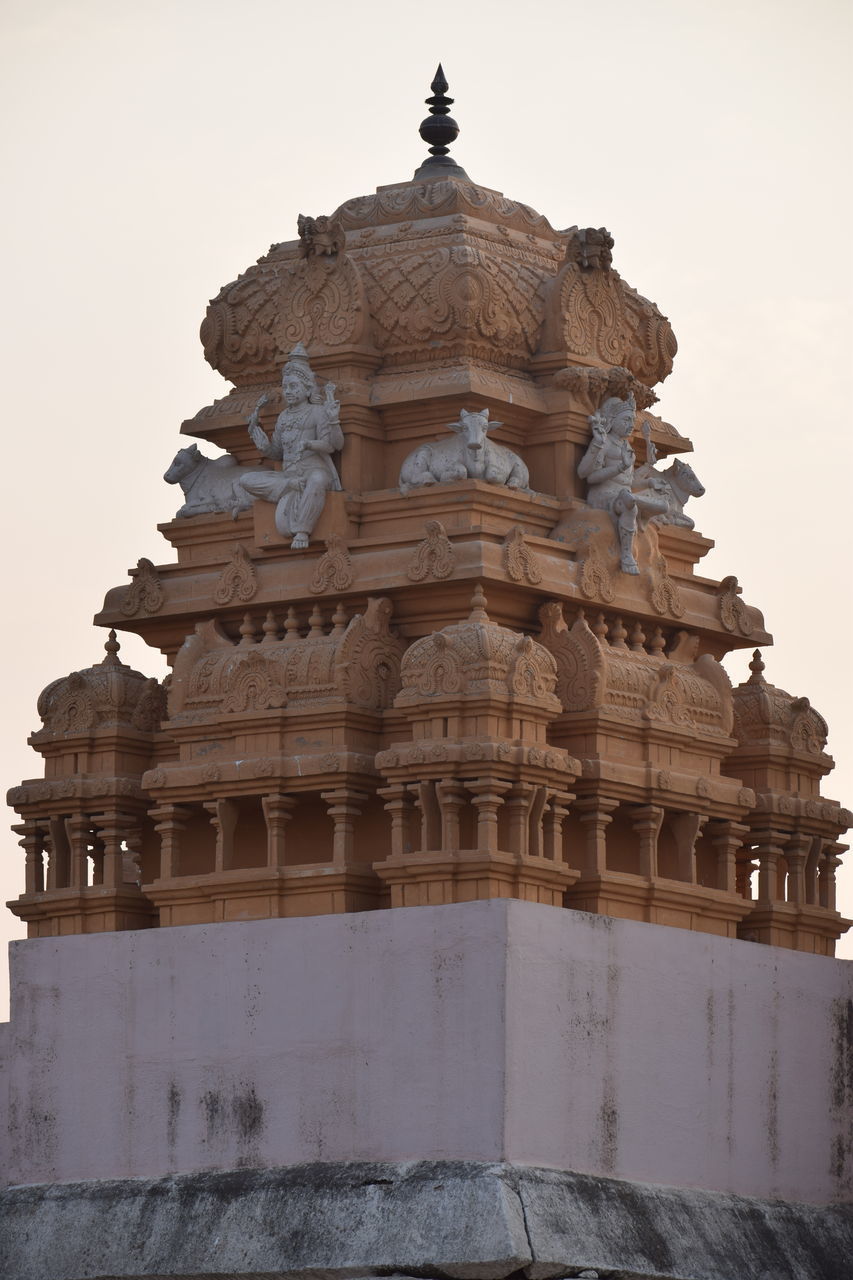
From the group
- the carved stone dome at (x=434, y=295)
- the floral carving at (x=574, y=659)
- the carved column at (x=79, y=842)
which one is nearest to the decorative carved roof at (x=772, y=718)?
the floral carving at (x=574, y=659)

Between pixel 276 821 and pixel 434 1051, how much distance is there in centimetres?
243

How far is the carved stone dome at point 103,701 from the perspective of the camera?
2783cm

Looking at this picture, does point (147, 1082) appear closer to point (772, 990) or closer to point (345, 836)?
point (345, 836)

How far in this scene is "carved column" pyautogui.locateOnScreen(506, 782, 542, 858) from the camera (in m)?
25.3

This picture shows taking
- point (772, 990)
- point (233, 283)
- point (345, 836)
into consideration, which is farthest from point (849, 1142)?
point (233, 283)

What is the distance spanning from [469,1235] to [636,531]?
6.27m

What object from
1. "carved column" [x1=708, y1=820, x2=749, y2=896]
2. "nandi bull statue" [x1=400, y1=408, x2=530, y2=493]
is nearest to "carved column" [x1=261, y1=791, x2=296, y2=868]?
"nandi bull statue" [x1=400, y1=408, x2=530, y2=493]

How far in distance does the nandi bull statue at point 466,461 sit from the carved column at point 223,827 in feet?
9.20

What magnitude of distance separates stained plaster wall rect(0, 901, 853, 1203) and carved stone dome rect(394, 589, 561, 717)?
5.27 feet

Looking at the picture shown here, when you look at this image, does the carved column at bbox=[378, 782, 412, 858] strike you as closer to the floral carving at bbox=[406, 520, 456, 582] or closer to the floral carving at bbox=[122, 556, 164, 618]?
the floral carving at bbox=[406, 520, 456, 582]

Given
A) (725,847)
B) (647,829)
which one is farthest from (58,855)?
(725,847)

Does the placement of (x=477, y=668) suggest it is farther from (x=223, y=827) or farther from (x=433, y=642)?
(x=223, y=827)

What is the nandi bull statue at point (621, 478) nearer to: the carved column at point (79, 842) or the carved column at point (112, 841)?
the carved column at point (112, 841)

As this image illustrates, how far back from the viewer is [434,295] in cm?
2741
